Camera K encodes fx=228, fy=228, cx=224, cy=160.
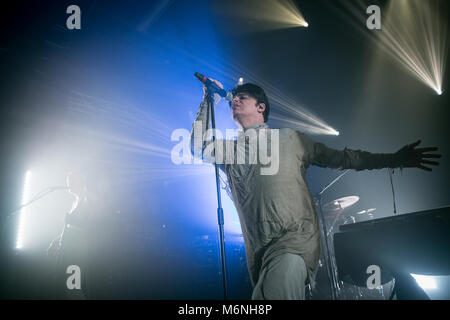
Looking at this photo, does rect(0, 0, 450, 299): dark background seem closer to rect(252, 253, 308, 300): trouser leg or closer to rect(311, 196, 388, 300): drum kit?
rect(311, 196, 388, 300): drum kit

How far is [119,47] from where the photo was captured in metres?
5.56

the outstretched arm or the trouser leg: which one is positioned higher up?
the outstretched arm

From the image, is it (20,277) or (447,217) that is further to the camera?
(20,277)

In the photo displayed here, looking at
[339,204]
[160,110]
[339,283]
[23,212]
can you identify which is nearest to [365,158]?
[339,204]

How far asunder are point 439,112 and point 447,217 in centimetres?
517

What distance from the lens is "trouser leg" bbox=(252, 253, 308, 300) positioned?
1.26 meters

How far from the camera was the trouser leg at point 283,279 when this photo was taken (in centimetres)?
126
